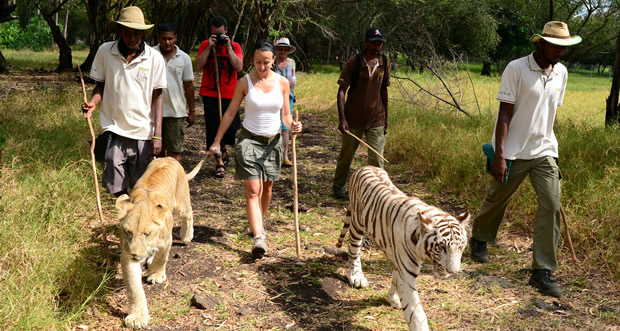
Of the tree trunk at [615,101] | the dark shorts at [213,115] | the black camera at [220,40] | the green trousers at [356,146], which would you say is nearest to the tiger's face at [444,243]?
the green trousers at [356,146]

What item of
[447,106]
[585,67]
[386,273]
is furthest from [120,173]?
[585,67]

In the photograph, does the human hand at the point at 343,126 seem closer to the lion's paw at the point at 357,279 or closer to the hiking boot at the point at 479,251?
the hiking boot at the point at 479,251

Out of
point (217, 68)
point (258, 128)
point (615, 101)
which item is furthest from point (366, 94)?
point (615, 101)

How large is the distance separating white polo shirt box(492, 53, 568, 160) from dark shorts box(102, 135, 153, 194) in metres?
3.35

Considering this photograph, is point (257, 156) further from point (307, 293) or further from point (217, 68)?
point (217, 68)

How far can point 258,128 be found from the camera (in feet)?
16.9

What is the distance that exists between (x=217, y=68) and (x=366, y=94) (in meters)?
1.98

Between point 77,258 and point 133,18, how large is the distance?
210cm

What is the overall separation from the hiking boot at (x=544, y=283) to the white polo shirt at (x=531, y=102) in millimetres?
1035

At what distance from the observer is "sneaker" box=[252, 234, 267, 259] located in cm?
498

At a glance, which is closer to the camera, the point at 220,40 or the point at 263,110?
the point at 263,110

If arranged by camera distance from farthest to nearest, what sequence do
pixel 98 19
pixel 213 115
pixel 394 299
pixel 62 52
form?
pixel 62 52, pixel 98 19, pixel 213 115, pixel 394 299

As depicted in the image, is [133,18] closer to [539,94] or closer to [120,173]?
[120,173]

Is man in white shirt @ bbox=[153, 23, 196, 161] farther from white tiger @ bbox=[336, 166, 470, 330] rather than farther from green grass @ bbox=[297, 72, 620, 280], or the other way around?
green grass @ bbox=[297, 72, 620, 280]
